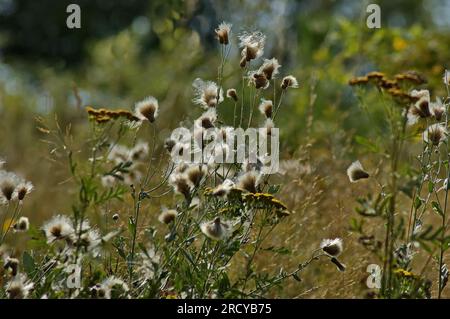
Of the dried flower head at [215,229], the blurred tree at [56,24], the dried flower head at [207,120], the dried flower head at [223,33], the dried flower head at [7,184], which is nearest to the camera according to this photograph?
the dried flower head at [215,229]

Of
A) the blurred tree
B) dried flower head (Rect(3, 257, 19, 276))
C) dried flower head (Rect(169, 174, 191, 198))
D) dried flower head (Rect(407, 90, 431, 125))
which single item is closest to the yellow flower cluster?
dried flower head (Rect(169, 174, 191, 198))

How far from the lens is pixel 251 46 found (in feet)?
7.54

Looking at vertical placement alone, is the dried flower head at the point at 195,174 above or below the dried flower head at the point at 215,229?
above

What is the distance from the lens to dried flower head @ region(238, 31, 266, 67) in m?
2.30

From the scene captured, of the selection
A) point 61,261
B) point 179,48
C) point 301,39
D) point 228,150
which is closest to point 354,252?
point 228,150

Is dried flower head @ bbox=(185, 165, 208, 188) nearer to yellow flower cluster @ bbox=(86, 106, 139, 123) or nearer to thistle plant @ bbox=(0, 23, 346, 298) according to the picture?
thistle plant @ bbox=(0, 23, 346, 298)

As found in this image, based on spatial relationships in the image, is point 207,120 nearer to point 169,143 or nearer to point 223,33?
point 169,143

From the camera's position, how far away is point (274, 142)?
2357mm

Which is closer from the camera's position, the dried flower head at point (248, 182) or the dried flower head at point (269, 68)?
the dried flower head at point (248, 182)

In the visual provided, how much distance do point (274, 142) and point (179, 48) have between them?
11.1ft

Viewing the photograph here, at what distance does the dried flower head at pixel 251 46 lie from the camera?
2.30m


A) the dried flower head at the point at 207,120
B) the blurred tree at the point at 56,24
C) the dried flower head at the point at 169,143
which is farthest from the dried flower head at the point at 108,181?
the blurred tree at the point at 56,24

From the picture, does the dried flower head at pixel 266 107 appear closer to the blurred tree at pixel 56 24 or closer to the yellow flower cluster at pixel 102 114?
the yellow flower cluster at pixel 102 114

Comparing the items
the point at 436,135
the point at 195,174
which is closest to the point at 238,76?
the point at 436,135
